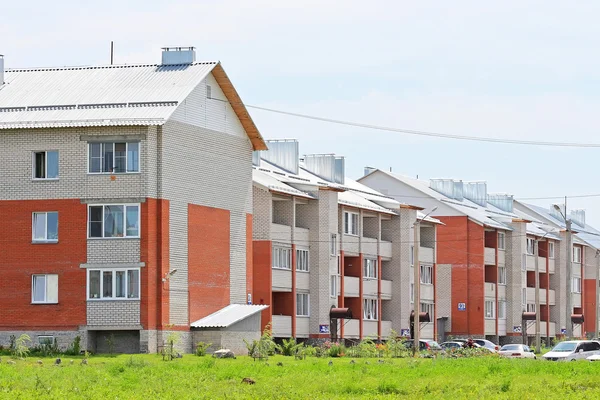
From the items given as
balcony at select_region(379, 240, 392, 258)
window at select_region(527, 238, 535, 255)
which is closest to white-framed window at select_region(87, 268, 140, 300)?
balcony at select_region(379, 240, 392, 258)

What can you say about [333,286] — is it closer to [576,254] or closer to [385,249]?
[385,249]

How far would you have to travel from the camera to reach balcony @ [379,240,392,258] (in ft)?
259

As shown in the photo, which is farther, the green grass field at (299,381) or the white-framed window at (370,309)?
the white-framed window at (370,309)

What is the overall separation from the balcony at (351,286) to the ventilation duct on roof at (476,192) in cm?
3325

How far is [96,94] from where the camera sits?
183ft

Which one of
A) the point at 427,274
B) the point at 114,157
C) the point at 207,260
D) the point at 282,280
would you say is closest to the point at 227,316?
the point at 207,260

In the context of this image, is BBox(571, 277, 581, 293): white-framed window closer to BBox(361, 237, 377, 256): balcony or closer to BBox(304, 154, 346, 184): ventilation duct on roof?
BBox(304, 154, 346, 184): ventilation duct on roof

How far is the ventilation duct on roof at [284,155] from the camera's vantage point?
77.0 m

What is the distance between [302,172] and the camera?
7994 cm

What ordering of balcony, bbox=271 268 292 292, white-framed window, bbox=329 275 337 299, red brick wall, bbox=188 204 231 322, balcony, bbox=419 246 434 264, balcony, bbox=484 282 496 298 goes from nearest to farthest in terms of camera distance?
red brick wall, bbox=188 204 231 322 → balcony, bbox=271 268 292 292 → white-framed window, bbox=329 275 337 299 → balcony, bbox=419 246 434 264 → balcony, bbox=484 282 496 298

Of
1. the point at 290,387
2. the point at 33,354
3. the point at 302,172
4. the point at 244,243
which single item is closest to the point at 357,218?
the point at 302,172

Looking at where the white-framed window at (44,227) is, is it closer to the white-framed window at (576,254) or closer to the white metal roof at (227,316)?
the white metal roof at (227,316)

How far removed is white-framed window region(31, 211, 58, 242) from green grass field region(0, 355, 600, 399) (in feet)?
29.1

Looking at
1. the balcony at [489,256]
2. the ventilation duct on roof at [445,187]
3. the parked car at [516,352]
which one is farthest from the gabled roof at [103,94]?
the ventilation duct on roof at [445,187]
